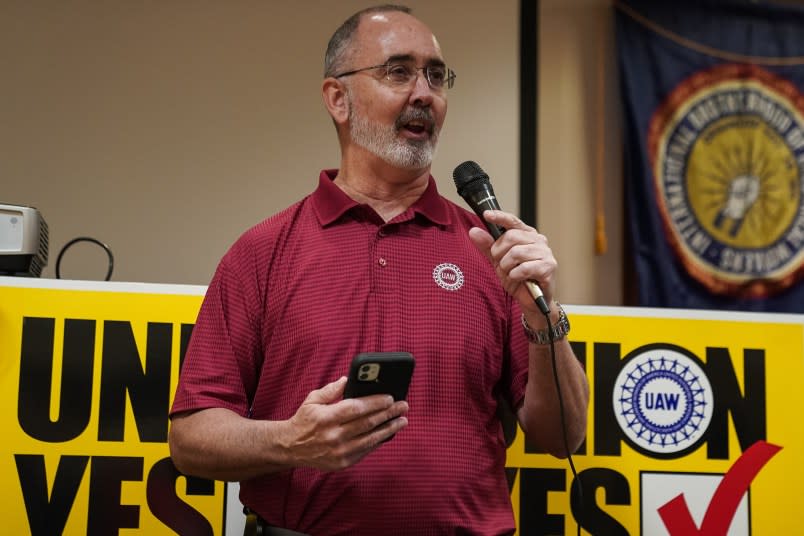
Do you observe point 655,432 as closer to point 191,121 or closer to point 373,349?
point 373,349

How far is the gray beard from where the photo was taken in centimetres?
181

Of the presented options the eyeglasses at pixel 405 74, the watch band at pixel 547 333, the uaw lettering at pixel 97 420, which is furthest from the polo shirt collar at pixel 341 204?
the uaw lettering at pixel 97 420

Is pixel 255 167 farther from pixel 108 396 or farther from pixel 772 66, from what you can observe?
pixel 772 66

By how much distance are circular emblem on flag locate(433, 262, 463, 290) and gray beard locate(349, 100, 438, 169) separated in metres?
0.23

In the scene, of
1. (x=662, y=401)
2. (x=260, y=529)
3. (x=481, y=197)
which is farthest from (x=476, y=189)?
(x=662, y=401)

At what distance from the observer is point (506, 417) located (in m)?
2.00

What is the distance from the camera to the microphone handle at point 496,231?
55.3 inches

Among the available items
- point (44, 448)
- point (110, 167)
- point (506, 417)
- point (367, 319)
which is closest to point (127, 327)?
point (44, 448)

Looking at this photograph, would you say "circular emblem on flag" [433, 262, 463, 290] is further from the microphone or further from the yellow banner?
the yellow banner

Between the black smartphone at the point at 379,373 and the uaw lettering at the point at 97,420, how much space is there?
785 millimetres

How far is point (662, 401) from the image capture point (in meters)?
2.11

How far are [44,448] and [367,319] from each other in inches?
31.7

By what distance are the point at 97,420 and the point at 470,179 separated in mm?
993

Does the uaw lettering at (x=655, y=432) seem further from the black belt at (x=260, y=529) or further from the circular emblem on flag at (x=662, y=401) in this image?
the black belt at (x=260, y=529)
